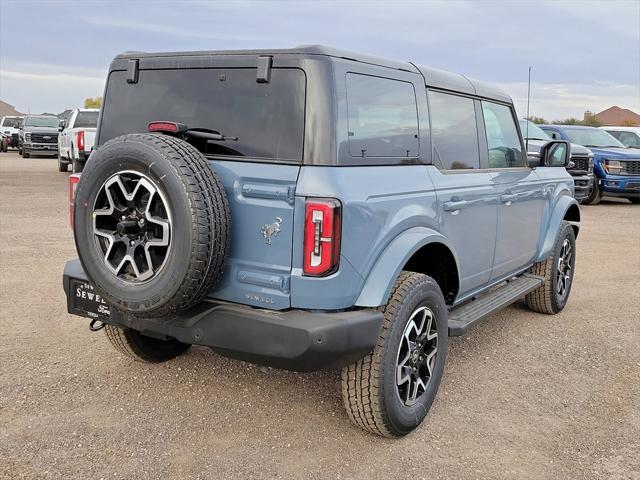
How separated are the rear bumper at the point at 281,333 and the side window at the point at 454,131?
4.40ft

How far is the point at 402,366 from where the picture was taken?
3.40 meters

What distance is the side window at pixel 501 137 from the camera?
473cm

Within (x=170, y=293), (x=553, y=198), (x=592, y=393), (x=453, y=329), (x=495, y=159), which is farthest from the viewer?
(x=553, y=198)

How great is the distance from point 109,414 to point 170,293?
3.75 feet

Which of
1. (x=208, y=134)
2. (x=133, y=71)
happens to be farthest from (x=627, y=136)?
(x=208, y=134)

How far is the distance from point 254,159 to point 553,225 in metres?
3.44

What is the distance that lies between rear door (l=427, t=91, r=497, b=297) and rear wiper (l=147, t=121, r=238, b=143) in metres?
1.23

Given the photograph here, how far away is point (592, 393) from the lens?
4.12m

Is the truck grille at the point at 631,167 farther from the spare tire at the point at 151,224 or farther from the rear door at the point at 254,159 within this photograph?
the spare tire at the point at 151,224

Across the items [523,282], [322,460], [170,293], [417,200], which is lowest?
[322,460]

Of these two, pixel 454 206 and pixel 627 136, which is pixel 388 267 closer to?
pixel 454 206

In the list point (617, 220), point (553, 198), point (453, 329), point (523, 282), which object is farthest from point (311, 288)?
point (617, 220)

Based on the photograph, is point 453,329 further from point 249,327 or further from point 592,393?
point 249,327

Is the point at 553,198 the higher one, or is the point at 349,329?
the point at 553,198
